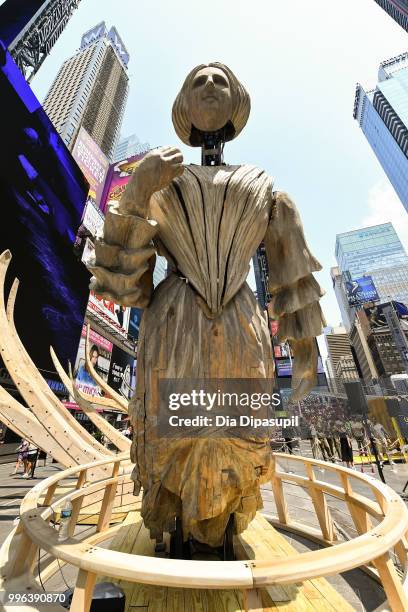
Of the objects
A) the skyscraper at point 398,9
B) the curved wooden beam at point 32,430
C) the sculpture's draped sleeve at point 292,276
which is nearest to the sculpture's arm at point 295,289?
the sculpture's draped sleeve at point 292,276

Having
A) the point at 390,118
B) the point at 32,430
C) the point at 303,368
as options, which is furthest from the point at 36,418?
the point at 390,118

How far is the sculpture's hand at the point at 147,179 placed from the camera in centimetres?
151

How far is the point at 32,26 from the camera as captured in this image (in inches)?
1085

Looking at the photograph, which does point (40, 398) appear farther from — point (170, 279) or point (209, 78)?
point (209, 78)

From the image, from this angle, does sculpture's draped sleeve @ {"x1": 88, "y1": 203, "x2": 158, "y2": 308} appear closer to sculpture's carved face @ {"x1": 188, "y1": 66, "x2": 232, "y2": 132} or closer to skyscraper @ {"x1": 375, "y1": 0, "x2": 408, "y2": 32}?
sculpture's carved face @ {"x1": 188, "y1": 66, "x2": 232, "y2": 132}

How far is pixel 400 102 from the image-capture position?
60000mm

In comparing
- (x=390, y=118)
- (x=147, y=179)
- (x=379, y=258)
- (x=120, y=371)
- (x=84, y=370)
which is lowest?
(x=147, y=179)

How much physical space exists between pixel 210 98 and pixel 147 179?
39.9 inches

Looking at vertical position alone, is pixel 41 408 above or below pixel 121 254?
below

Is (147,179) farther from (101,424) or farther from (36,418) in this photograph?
(101,424)

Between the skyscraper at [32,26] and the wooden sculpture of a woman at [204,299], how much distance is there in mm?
30498

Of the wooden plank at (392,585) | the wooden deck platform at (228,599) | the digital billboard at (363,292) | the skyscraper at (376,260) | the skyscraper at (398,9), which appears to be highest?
the skyscraper at (398,9)

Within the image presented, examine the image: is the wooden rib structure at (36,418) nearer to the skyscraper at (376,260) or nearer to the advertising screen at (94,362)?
the advertising screen at (94,362)

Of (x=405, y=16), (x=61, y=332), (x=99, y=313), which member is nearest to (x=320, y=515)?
(x=61, y=332)
